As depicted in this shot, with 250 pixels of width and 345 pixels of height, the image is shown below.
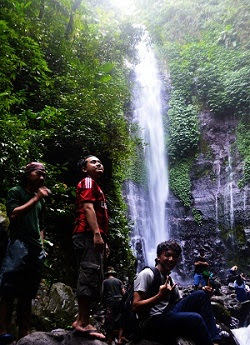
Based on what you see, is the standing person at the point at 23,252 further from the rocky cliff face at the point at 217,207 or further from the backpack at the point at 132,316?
the rocky cliff face at the point at 217,207

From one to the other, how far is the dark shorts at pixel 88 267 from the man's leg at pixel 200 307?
2.85 ft

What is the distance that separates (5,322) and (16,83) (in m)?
5.97

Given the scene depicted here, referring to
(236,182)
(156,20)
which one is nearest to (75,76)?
(236,182)

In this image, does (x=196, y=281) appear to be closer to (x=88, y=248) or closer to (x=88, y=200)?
(x=88, y=248)

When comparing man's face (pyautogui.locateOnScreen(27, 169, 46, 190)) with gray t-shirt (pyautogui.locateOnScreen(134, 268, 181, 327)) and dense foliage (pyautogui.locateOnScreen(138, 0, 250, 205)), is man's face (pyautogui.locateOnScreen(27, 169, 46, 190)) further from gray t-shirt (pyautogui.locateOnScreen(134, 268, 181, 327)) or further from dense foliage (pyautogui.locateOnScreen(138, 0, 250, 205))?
dense foliage (pyautogui.locateOnScreen(138, 0, 250, 205))

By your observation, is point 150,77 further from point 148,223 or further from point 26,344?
point 26,344

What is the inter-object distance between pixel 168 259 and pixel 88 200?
0.98 meters

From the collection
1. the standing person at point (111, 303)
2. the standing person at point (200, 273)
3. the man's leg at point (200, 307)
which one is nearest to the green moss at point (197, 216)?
the standing person at point (200, 273)

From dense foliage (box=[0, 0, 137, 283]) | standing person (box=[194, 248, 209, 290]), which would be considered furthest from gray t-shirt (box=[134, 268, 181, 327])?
standing person (box=[194, 248, 209, 290])

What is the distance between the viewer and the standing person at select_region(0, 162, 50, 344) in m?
2.78

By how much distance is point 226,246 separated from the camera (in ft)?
54.5

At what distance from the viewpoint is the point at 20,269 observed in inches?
112

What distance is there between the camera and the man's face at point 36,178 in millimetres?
3152

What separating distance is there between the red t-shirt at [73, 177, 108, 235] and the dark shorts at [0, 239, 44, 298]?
470mm
